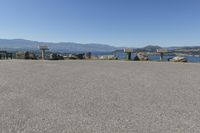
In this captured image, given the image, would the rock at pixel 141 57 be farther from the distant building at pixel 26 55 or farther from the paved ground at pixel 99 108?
the paved ground at pixel 99 108

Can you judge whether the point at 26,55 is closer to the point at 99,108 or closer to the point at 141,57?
the point at 141,57

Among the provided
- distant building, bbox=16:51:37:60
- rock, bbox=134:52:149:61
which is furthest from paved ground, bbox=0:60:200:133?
distant building, bbox=16:51:37:60

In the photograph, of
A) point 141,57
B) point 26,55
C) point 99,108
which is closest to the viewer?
point 99,108

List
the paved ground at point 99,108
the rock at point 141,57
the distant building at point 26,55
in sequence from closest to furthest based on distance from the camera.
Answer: the paved ground at point 99,108, the rock at point 141,57, the distant building at point 26,55

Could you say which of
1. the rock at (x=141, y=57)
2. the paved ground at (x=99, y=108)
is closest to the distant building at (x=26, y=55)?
the rock at (x=141, y=57)

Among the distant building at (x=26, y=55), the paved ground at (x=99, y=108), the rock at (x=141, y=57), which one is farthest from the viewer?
the distant building at (x=26, y=55)

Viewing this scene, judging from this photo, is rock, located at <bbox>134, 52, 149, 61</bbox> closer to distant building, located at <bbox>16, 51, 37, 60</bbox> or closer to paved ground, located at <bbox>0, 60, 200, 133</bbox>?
distant building, located at <bbox>16, 51, 37, 60</bbox>

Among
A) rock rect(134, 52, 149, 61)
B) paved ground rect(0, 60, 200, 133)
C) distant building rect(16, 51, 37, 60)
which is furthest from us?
distant building rect(16, 51, 37, 60)

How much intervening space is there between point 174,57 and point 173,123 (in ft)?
46.8

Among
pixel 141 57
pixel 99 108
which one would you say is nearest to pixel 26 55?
pixel 141 57

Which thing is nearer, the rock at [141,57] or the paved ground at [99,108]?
the paved ground at [99,108]

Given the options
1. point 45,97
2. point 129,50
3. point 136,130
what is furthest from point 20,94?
point 129,50

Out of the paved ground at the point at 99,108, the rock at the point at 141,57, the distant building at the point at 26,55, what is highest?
the distant building at the point at 26,55

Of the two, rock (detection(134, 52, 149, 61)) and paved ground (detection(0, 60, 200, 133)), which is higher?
rock (detection(134, 52, 149, 61))
